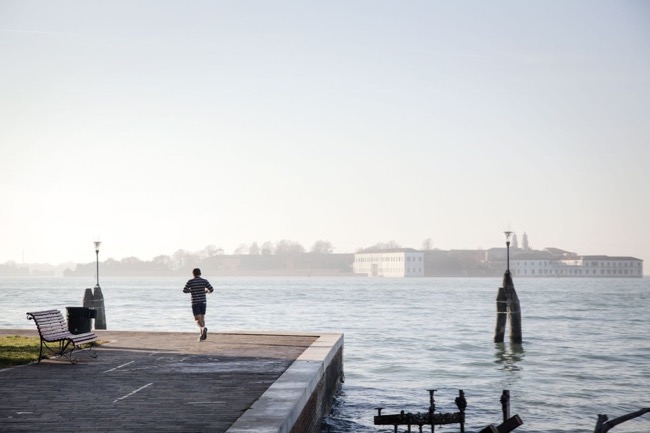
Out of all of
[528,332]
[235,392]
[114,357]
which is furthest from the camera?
[528,332]

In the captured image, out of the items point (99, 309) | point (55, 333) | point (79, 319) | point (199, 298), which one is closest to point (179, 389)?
point (55, 333)

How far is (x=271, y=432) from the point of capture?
29.6 ft

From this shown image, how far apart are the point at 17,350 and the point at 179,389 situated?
6671 millimetres

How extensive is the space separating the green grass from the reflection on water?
1707 centimetres

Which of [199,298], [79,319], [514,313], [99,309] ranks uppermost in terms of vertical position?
[199,298]

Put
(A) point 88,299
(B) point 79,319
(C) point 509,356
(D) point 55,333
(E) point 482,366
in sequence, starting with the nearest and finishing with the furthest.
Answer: (D) point 55,333 → (B) point 79,319 → (A) point 88,299 → (E) point 482,366 → (C) point 509,356

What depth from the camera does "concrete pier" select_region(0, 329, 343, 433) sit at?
9906mm

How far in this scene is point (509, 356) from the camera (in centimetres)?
3456

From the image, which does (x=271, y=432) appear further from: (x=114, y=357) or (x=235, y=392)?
(x=114, y=357)

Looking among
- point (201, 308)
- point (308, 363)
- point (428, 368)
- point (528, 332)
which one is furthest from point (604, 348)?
point (308, 363)

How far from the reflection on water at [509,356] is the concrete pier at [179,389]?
13.7 m

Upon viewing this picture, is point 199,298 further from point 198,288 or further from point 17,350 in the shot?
point 17,350

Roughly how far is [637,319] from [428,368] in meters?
45.4

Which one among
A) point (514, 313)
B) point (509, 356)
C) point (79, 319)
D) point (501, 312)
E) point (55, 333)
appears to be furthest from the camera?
point (501, 312)
